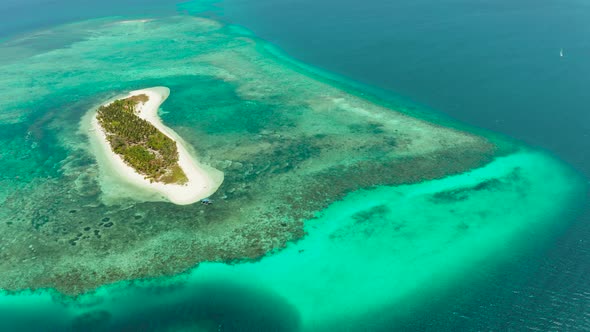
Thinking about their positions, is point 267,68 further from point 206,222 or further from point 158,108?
point 206,222

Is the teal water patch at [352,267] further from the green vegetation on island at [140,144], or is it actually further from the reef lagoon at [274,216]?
the green vegetation on island at [140,144]

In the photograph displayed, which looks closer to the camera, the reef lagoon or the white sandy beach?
the reef lagoon

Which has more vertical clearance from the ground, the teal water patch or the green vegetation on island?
the green vegetation on island

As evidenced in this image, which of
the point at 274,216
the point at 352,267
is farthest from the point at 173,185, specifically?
the point at 352,267

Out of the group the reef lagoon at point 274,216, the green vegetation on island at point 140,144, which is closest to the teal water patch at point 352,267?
the reef lagoon at point 274,216

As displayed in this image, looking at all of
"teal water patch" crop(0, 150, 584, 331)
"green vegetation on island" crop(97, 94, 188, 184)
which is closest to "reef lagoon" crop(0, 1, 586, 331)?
"teal water patch" crop(0, 150, 584, 331)

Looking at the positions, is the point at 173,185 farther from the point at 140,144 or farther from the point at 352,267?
the point at 352,267

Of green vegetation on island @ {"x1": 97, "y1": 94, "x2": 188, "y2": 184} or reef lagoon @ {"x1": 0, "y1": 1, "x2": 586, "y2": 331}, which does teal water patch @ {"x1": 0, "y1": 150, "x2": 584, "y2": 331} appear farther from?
green vegetation on island @ {"x1": 97, "y1": 94, "x2": 188, "y2": 184}
